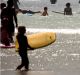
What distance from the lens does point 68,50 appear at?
14.8 metres

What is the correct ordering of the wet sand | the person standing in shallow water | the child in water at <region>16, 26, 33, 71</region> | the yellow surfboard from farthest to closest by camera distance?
the person standing in shallow water < the yellow surfboard < the child in water at <region>16, 26, 33, 71</region> < the wet sand

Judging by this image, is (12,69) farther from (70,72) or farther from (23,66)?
(70,72)

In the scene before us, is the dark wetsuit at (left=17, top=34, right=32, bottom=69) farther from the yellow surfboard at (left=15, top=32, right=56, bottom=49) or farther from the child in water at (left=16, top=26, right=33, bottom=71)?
the yellow surfboard at (left=15, top=32, right=56, bottom=49)

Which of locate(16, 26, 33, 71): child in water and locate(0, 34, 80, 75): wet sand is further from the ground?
locate(16, 26, 33, 71): child in water

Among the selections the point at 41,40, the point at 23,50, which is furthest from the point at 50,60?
the point at 41,40

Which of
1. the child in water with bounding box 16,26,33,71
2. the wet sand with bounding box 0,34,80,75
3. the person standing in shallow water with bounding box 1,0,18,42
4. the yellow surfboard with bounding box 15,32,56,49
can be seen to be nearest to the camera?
the wet sand with bounding box 0,34,80,75

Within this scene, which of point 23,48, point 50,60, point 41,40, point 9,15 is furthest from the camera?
point 9,15

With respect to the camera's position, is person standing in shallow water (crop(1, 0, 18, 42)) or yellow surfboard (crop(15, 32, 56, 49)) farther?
person standing in shallow water (crop(1, 0, 18, 42))

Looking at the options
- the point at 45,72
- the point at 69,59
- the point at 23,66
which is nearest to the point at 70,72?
the point at 45,72

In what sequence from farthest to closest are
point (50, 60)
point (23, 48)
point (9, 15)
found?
point (9, 15) < point (50, 60) < point (23, 48)

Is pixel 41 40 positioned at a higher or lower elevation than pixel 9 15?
lower

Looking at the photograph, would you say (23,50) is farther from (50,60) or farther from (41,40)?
(41,40)

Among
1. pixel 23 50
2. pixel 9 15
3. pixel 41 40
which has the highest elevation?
pixel 23 50

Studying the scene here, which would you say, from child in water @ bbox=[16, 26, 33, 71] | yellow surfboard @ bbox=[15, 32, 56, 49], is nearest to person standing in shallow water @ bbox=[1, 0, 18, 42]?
yellow surfboard @ bbox=[15, 32, 56, 49]
